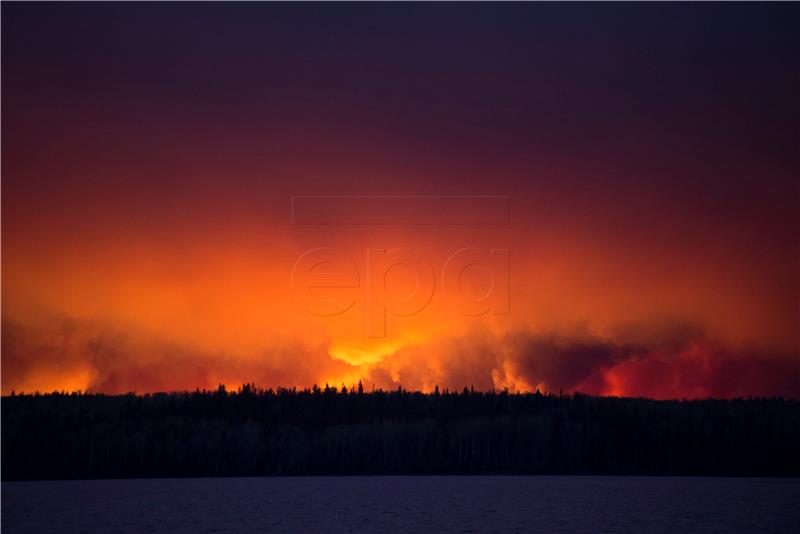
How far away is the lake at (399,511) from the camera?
94438mm

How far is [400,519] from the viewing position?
4178 inches

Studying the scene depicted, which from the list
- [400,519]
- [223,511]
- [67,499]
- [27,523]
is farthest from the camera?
[67,499]

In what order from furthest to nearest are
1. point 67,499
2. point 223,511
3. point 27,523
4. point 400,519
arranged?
1. point 67,499
2. point 223,511
3. point 400,519
4. point 27,523

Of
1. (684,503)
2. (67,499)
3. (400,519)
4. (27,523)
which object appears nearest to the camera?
(27,523)

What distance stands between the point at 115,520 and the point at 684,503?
293 ft

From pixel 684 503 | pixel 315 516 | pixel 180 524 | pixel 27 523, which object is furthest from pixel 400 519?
pixel 684 503

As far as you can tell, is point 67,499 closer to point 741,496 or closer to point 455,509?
point 455,509

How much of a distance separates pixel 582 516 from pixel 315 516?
1386 inches

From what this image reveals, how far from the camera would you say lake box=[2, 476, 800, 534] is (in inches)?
3718

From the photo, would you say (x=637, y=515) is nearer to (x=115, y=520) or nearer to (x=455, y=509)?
(x=455, y=509)

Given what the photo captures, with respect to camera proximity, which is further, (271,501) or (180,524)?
(271,501)

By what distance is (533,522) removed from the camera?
99.7 metres

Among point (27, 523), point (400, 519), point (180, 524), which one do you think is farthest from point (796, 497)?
point (27, 523)

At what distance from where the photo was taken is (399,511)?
120 metres
